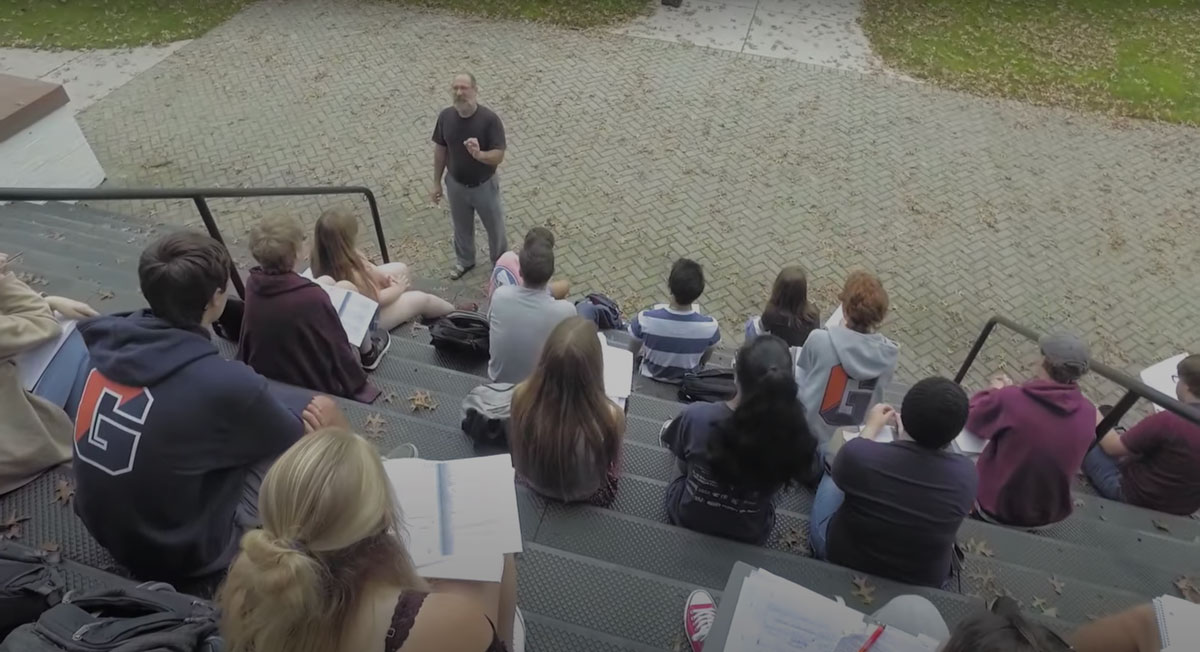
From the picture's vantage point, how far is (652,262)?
763 centimetres

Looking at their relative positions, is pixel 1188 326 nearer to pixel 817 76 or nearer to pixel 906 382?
pixel 906 382

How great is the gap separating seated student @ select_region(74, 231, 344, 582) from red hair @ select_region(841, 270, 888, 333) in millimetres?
3115

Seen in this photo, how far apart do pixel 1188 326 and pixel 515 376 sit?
265 inches

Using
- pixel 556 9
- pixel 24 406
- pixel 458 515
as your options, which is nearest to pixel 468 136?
pixel 24 406

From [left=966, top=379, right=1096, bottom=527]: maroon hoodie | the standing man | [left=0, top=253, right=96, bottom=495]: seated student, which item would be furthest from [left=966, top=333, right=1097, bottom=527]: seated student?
[left=0, top=253, right=96, bottom=495]: seated student

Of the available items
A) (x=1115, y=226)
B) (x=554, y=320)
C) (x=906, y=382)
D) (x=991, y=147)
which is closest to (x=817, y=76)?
(x=991, y=147)

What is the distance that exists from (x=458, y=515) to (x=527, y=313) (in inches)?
71.4

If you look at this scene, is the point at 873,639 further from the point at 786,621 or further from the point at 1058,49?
the point at 1058,49

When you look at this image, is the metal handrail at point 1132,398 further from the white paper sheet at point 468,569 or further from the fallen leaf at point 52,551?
the fallen leaf at point 52,551

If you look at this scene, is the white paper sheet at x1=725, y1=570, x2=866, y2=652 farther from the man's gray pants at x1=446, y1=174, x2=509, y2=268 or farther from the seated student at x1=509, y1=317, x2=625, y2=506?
the man's gray pants at x1=446, y1=174, x2=509, y2=268

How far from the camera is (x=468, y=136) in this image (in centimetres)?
641

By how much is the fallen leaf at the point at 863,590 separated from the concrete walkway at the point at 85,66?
10.9m

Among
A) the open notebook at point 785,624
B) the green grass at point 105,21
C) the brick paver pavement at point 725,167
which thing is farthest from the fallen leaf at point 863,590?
the green grass at point 105,21

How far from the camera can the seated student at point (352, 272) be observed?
192 inches
